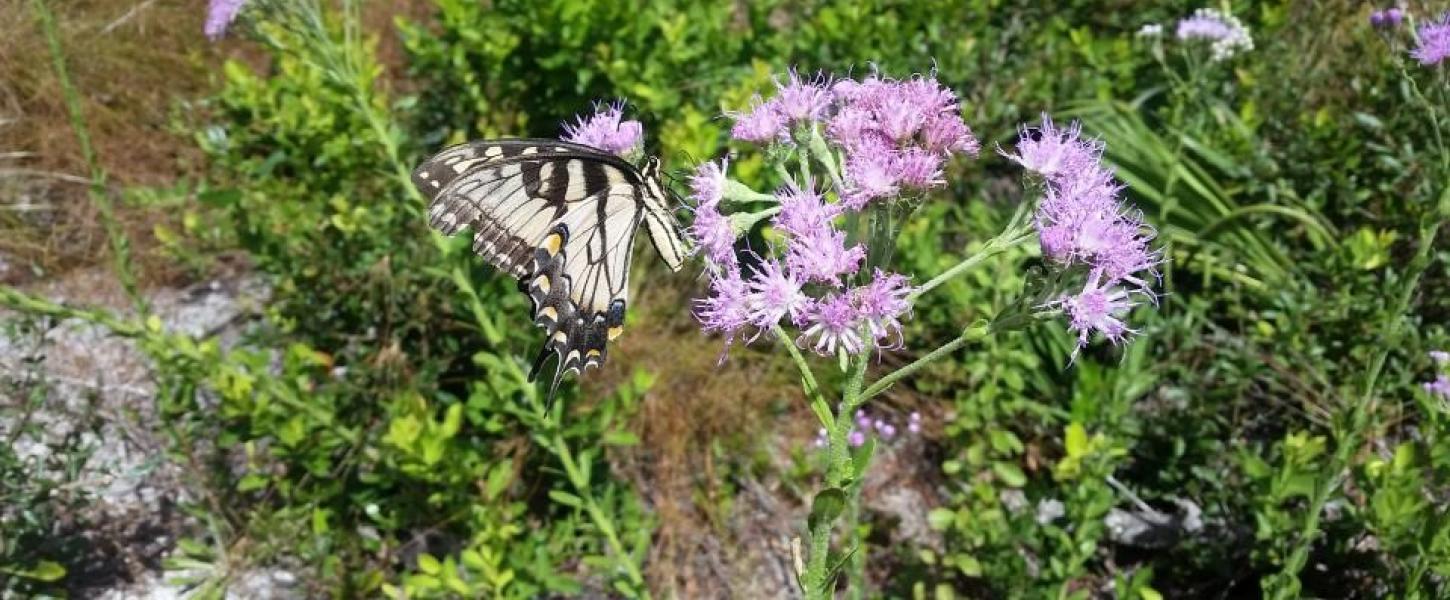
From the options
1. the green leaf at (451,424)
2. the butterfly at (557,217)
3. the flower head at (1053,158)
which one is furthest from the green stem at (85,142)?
the flower head at (1053,158)

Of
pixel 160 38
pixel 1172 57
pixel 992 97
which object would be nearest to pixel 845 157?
pixel 992 97

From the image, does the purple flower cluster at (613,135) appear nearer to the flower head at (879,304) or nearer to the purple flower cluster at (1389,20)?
the flower head at (879,304)

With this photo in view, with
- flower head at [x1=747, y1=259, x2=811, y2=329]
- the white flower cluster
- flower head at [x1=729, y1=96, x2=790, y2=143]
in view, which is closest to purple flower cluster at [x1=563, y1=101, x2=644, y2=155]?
flower head at [x1=729, y1=96, x2=790, y2=143]

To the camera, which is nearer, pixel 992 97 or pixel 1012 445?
pixel 1012 445

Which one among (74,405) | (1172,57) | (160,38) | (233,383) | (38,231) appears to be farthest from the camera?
(160,38)

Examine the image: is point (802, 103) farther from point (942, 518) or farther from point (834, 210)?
point (942, 518)

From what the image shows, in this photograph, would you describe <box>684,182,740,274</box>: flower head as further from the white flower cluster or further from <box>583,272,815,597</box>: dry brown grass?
the white flower cluster

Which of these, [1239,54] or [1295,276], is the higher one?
[1239,54]

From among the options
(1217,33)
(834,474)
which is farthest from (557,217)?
(1217,33)

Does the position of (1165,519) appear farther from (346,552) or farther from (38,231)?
(38,231)
